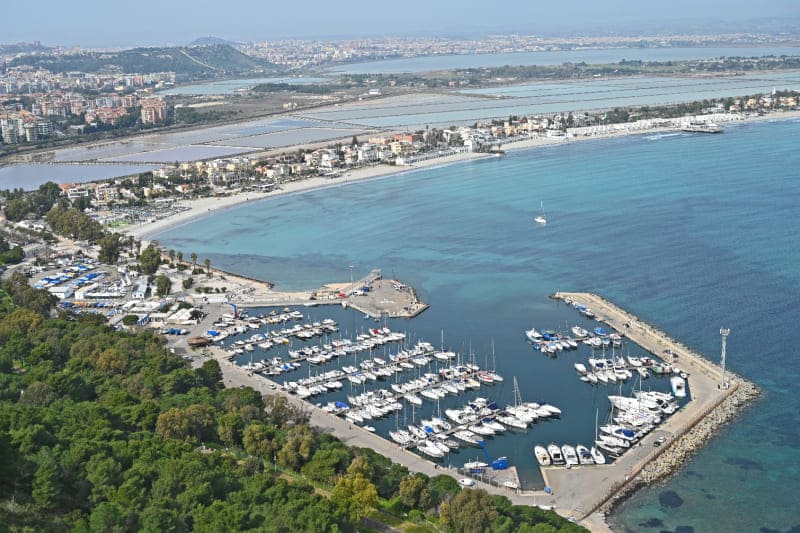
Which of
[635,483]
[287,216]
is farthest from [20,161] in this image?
[635,483]

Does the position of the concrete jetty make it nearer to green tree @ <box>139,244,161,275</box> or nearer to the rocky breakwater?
green tree @ <box>139,244,161,275</box>

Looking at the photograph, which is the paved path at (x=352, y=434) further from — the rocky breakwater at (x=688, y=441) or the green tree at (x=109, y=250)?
the green tree at (x=109, y=250)

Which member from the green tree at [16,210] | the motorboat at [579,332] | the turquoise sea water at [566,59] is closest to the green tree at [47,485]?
the motorboat at [579,332]

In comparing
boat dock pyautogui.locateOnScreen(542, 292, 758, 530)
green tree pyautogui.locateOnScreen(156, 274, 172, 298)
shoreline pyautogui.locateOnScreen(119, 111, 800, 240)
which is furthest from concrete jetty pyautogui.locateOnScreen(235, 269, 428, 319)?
shoreline pyautogui.locateOnScreen(119, 111, 800, 240)

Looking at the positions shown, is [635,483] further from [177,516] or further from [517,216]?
[517,216]

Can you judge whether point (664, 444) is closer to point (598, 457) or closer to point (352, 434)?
point (598, 457)

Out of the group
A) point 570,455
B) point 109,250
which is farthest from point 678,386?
point 109,250

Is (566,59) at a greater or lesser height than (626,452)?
greater
